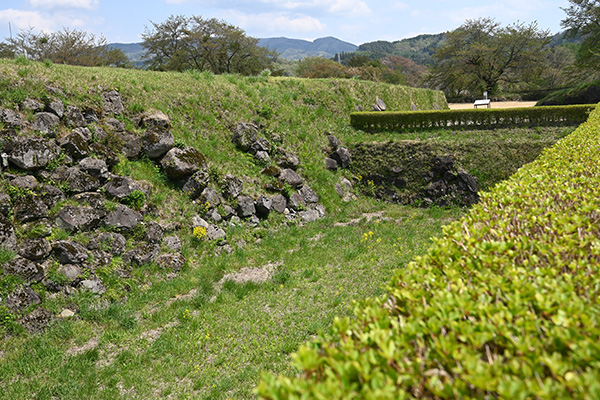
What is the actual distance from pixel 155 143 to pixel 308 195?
21.2ft

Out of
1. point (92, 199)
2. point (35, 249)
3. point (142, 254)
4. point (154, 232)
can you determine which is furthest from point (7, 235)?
point (154, 232)

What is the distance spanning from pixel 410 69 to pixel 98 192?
95.5 m

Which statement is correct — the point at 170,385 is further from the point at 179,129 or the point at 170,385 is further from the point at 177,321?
the point at 179,129

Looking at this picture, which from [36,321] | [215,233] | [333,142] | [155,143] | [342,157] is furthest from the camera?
[333,142]

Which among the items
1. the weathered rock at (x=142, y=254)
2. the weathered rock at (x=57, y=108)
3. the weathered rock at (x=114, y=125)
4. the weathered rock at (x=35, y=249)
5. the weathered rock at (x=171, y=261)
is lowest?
the weathered rock at (x=171, y=261)

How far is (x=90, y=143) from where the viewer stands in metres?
10.5

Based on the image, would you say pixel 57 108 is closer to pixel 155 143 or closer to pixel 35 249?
pixel 155 143

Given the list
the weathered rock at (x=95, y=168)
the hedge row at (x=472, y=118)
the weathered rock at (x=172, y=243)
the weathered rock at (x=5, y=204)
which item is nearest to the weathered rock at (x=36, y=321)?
the weathered rock at (x=5, y=204)

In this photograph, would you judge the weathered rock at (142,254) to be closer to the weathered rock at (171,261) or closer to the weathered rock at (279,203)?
the weathered rock at (171,261)

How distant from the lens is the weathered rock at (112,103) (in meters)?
11.9

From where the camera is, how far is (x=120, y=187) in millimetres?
9992

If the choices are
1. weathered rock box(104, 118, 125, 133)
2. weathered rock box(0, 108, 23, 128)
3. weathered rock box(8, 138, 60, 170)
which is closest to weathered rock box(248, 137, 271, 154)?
weathered rock box(104, 118, 125, 133)

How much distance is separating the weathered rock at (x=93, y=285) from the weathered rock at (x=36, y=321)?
912 mm

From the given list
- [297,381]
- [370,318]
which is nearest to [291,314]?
[370,318]
